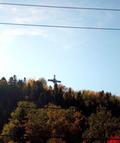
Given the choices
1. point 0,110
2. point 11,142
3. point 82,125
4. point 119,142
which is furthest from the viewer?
point 0,110

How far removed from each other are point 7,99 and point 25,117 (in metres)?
63.1

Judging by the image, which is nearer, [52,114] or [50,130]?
[50,130]

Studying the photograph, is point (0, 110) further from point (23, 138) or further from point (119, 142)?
point (119, 142)

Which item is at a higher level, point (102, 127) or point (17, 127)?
point (17, 127)

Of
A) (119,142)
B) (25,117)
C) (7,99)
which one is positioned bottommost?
(119,142)

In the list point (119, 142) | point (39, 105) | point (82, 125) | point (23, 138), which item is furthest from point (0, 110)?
point (119, 142)

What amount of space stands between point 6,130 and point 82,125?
1072 inches

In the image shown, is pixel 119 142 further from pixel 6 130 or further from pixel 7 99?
pixel 7 99

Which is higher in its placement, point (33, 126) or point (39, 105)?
point (39, 105)

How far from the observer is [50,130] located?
121m

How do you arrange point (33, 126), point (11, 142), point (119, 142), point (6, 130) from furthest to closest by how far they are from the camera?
1. point (6, 130)
2. point (33, 126)
3. point (11, 142)
4. point (119, 142)

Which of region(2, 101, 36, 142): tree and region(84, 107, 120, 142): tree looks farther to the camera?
region(2, 101, 36, 142): tree

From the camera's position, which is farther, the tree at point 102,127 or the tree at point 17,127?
the tree at point 17,127

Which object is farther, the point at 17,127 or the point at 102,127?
the point at 17,127
